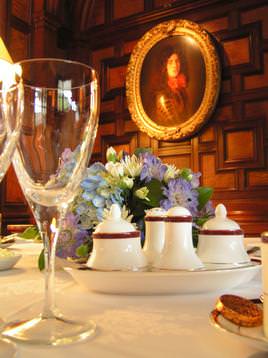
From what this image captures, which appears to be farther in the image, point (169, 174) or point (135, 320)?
point (169, 174)

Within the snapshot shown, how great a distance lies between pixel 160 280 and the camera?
0.45 meters

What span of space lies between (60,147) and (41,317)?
0.49ft

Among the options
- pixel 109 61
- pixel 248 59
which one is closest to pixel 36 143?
pixel 248 59

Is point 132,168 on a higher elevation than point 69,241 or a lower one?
higher

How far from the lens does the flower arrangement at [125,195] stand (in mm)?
642

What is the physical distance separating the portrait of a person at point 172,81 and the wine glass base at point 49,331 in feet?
7.46

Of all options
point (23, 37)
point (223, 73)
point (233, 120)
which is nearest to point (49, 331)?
point (233, 120)

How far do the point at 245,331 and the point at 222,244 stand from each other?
0.86 ft

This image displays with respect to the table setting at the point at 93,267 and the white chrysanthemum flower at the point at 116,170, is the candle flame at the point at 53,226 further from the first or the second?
the white chrysanthemum flower at the point at 116,170

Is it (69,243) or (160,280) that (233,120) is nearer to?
(69,243)

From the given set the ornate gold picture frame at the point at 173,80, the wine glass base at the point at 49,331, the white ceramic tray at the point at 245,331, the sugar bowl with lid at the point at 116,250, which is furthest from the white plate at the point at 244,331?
the ornate gold picture frame at the point at 173,80

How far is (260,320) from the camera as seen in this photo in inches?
11.2

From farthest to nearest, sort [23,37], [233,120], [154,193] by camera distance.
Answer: [23,37] < [233,120] < [154,193]

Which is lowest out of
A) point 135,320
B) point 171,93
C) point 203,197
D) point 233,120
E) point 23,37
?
point 135,320
